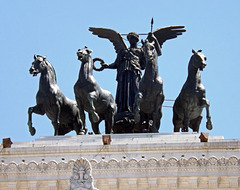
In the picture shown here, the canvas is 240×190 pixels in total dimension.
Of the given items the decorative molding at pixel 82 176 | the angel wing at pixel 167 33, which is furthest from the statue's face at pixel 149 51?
the decorative molding at pixel 82 176

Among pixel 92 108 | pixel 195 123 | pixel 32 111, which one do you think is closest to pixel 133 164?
pixel 92 108

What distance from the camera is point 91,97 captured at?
36469 millimetres

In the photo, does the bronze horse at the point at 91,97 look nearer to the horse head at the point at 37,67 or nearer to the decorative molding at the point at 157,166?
the horse head at the point at 37,67

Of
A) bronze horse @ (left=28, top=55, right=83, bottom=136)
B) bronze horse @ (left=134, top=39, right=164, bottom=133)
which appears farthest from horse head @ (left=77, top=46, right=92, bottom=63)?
bronze horse @ (left=134, top=39, right=164, bottom=133)

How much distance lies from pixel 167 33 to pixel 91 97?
607 centimetres

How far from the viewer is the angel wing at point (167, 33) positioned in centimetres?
4106

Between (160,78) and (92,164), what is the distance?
5.61m

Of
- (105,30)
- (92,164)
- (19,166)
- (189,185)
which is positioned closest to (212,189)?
(189,185)

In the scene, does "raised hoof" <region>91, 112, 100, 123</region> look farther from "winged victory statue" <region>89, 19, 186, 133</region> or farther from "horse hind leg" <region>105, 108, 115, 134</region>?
"winged victory statue" <region>89, 19, 186, 133</region>

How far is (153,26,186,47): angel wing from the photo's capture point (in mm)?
41062

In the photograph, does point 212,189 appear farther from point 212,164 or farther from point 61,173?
point 61,173

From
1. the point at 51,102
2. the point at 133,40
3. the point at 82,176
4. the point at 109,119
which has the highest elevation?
the point at 133,40

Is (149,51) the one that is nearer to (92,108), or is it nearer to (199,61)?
(199,61)

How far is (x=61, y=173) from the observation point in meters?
32.2
